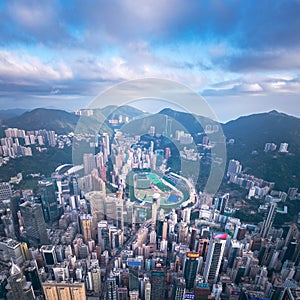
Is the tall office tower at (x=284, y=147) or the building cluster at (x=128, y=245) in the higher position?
the tall office tower at (x=284, y=147)

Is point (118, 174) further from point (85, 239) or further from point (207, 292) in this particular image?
point (207, 292)

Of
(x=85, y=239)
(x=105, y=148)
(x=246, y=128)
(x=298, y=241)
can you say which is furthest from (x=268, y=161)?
(x=85, y=239)

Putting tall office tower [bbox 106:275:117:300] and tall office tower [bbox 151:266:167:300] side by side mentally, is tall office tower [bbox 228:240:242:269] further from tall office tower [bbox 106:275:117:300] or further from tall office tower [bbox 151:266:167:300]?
tall office tower [bbox 106:275:117:300]

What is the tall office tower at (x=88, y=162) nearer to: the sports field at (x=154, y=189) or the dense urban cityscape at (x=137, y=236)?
the dense urban cityscape at (x=137, y=236)

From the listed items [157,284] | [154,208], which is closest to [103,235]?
[154,208]

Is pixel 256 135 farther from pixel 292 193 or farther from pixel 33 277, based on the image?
pixel 33 277

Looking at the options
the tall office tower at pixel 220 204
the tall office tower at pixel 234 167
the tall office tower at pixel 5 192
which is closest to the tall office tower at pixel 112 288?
the tall office tower at pixel 220 204
